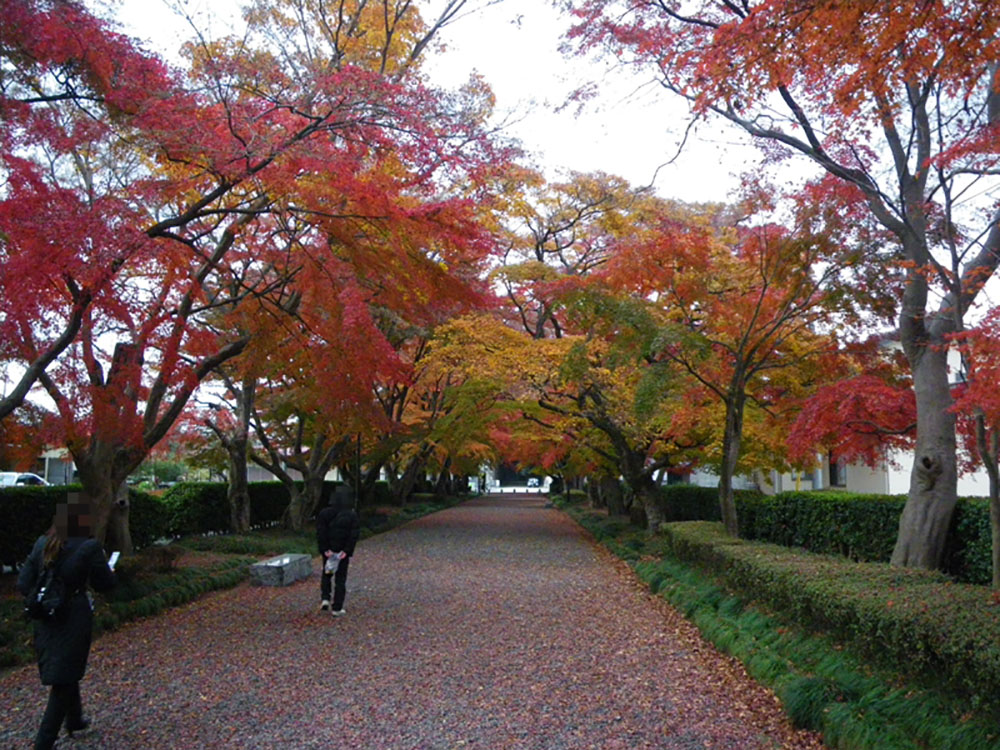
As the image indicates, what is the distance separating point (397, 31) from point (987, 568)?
9.48 m

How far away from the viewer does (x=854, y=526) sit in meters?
10.9

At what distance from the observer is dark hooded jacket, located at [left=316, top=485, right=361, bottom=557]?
8875 millimetres

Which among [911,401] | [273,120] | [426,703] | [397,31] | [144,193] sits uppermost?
[397,31]

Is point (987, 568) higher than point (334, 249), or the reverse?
point (334, 249)

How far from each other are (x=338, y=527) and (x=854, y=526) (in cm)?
700

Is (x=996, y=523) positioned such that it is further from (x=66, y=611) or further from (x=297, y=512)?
(x=297, y=512)

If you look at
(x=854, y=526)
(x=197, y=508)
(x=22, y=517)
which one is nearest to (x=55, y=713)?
(x=22, y=517)

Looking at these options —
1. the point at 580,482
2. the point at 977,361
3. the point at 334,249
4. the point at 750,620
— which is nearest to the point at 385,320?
the point at 334,249

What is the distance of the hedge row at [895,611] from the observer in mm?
4047

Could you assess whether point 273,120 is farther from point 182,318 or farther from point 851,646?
point 851,646

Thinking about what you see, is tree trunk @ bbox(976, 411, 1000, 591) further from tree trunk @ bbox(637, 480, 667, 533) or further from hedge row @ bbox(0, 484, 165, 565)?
tree trunk @ bbox(637, 480, 667, 533)

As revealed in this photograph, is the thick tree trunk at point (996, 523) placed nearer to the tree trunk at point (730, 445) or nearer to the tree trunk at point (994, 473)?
the tree trunk at point (994, 473)

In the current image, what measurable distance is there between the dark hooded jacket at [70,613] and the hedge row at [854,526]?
7.69 meters

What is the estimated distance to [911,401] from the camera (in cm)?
959
